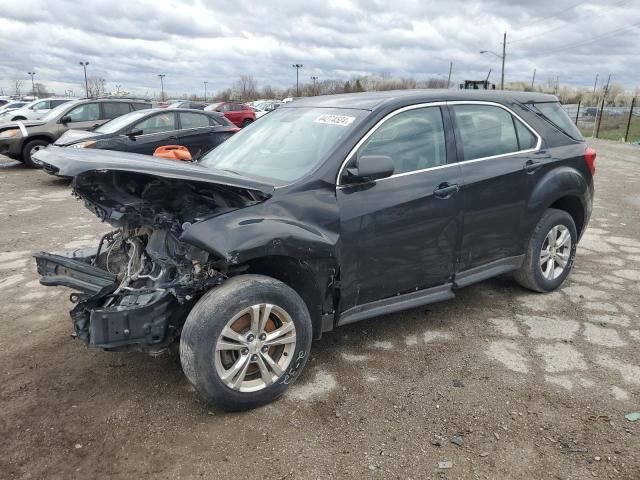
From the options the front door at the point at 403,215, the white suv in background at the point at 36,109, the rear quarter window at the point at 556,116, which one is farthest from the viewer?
the white suv in background at the point at 36,109

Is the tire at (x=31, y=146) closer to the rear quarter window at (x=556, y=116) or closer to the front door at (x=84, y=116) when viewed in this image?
the front door at (x=84, y=116)

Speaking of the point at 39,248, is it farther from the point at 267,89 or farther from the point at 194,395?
the point at 267,89

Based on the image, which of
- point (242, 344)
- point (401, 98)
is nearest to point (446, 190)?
point (401, 98)

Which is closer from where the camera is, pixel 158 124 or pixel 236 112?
pixel 158 124

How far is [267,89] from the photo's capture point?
92438 millimetres

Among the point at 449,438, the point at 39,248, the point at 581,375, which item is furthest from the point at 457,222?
the point at 39,248

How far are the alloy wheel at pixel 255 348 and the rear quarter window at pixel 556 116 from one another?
3068 mm

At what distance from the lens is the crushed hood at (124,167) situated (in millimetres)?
2729

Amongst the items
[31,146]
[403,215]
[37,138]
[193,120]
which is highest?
[193,120]

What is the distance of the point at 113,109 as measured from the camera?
12.7 m

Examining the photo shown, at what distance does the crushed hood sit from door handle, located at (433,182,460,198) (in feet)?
4.04

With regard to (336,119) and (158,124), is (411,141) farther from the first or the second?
(158,124)

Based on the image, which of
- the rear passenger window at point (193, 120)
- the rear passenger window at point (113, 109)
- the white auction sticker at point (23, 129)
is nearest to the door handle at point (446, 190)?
the rear passenger window at point (193, 120)

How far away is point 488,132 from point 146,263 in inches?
→ 109
